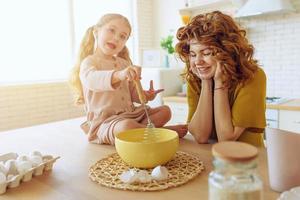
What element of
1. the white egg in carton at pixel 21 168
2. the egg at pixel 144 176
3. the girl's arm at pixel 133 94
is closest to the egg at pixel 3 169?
the white egg in carton at pixel 21 168

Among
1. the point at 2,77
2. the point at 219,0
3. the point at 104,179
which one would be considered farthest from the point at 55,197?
the point at 219,0

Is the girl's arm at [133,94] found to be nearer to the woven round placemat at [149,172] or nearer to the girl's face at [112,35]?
the girl's face at [112,35]

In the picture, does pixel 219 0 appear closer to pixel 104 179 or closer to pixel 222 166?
pixel 104 179

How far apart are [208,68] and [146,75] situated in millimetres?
2303

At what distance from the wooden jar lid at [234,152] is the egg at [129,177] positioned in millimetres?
355

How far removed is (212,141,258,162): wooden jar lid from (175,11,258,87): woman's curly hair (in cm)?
66

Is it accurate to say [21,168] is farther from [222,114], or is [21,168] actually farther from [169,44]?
[169,44]

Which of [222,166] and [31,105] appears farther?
[31,105]

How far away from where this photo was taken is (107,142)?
1079 millimetres

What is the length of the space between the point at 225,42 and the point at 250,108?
9.5 inches

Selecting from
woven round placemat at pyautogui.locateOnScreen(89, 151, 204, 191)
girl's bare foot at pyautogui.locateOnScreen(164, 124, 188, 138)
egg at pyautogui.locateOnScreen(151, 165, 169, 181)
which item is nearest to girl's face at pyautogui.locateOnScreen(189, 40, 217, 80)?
girl's bare foot at pyautogui.locateOnScreen(164, 124, 188, 138)

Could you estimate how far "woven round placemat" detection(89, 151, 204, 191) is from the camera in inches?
27.2

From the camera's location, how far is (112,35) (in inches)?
46.9

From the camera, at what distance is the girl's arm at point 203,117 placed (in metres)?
1.08
